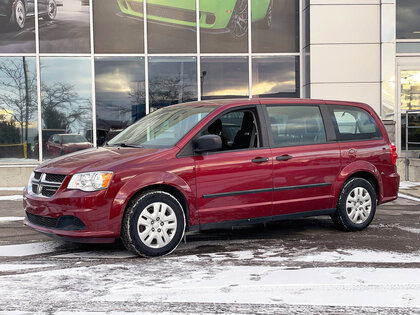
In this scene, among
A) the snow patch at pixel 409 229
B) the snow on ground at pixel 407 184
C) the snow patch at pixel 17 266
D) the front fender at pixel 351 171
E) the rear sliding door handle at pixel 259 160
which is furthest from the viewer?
the snow on ground at pixel 407 184

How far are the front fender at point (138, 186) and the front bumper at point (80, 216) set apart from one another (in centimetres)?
6

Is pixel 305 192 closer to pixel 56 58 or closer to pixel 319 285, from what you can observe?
pixel 319 285

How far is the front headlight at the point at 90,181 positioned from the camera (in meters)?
5.51

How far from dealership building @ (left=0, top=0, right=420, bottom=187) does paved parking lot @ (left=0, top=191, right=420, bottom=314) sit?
6.87 m

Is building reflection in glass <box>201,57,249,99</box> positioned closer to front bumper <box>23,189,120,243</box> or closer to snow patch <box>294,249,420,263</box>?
snow patch <box>294,249,420,263</box>

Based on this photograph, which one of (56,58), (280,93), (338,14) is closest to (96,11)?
(56,58)

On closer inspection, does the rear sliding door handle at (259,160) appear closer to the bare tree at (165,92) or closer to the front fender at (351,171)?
the front fender at (351,171)

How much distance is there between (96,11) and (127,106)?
237 cm

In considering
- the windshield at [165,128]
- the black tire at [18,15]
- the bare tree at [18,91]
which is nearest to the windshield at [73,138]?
the bare tree at [18,91]

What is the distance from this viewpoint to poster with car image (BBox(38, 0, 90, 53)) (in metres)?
13.7

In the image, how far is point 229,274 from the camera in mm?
5008

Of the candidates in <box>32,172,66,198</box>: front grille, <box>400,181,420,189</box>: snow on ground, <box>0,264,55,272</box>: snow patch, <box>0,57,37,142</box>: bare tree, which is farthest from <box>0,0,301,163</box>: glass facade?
<box>0,264,55,272</box>: snow patch

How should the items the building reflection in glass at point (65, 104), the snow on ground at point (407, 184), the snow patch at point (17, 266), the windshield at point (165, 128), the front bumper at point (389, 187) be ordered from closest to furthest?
the snow patch at point (17, 266) < the windshield at point (165, 128) < the front bumper at point (389, 187) < the snow on ground at point (407, 184) < the building reflection in glass at point (65, 104)

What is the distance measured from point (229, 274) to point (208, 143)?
1.45 metres
